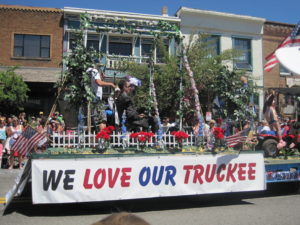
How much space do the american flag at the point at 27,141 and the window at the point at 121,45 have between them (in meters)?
17.5

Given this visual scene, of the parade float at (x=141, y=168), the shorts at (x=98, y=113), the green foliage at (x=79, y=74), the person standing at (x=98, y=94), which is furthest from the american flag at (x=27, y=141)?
the shorts at (x=98, y=113)

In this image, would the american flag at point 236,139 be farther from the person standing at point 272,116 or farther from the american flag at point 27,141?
the american flag at point 27,141

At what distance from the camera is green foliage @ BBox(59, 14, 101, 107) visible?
7746mm

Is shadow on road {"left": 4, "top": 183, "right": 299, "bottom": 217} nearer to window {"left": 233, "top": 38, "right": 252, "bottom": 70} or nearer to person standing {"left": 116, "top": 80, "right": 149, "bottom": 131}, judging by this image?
person standing {"left": 116, "top": 80, "right": 149, "bottom": 131}

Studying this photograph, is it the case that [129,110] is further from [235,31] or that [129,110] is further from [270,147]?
[235,31]

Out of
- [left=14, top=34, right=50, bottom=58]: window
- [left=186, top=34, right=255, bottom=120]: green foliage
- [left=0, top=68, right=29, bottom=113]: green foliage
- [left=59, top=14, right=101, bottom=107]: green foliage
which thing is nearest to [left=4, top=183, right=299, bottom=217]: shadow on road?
[left=59, top=14, right=101, bottom=107]: green foliage

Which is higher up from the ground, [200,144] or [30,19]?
[30,19]

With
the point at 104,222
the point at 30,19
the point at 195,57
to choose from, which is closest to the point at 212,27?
the point at 195,57

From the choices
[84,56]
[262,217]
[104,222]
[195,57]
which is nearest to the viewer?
[104,222]

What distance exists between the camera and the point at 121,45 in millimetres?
23359

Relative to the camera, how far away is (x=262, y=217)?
562 cm

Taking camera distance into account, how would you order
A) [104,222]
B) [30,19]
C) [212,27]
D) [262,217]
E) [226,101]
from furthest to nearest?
[212,27] → [30,19] → [226,101] → [262,217] → [104,222]

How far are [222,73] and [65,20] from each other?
41.3ft

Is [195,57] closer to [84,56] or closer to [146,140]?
[84,56]
